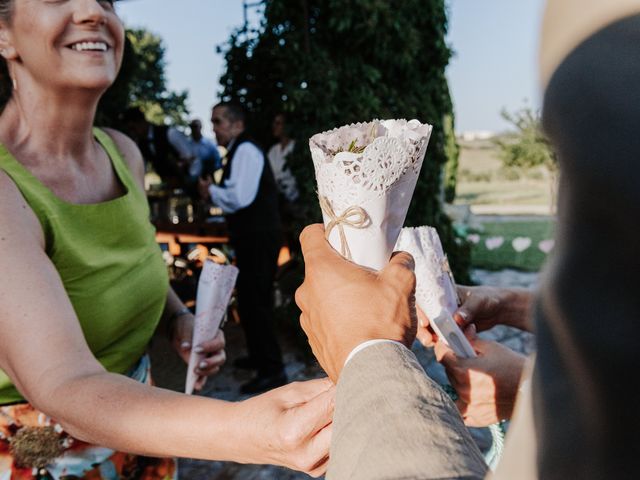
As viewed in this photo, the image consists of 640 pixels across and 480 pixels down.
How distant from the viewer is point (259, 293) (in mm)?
4855

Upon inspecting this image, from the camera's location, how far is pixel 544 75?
471mm

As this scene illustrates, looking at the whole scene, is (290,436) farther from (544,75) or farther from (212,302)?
(212,302)

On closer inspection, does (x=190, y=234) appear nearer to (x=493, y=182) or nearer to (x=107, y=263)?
(x=107, y=263)

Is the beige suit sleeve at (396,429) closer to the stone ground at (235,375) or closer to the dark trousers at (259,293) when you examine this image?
the stone ground at (235,375)

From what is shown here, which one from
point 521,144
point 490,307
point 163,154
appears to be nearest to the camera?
point 490,307

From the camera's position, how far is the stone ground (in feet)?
12.4

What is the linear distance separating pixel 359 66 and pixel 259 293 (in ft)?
8.09

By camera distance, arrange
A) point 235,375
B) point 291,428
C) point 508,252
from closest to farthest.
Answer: point 291,428
point 235,375
point 508,252

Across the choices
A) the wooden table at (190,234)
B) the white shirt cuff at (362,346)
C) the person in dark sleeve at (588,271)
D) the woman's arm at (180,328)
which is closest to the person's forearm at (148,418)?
the white shirt cuff at (362,346)

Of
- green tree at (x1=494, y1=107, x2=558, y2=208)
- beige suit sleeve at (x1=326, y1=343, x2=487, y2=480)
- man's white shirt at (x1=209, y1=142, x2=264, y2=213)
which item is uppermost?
beige suit sleeve at (x1=326, y1=343, x2=487, y2=480)

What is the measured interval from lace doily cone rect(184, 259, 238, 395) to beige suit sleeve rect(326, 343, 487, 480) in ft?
3.97

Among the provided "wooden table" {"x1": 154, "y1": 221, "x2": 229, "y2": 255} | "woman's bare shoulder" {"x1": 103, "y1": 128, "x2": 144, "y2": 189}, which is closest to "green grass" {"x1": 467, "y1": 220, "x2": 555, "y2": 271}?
"wooden table" {"x1": 154, "y1": 221, "x2": 229, "y2": 255}

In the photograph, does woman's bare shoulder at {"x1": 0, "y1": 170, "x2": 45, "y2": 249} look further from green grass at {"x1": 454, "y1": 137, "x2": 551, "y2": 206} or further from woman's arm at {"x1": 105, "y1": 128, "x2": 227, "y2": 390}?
green grass at {"x1": 454, "y1": 137, "x2": 551, "y2": 206}

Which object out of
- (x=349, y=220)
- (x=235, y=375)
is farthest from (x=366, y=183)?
(x=235, y=375)
